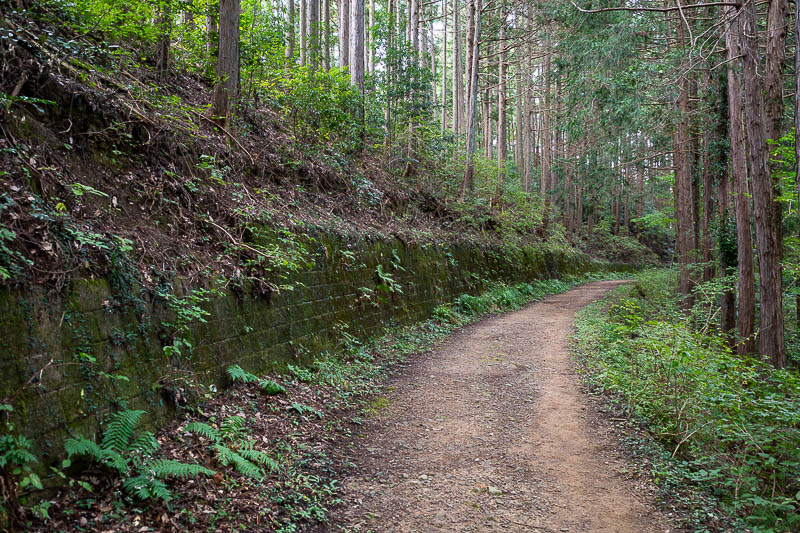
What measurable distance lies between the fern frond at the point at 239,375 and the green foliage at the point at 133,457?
1.34 m

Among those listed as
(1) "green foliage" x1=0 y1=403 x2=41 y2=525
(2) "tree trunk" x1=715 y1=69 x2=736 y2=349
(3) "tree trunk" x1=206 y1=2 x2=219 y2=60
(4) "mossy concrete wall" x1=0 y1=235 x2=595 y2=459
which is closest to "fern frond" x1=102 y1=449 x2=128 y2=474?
(4) "mossy concrete wall" x1=0 y1=235 x2=595 y2=459

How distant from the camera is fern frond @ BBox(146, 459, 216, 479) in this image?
3.24 m

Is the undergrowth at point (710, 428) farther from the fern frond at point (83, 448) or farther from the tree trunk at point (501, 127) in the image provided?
the tree trunk at point (501, 127)

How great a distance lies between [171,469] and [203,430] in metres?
0.62

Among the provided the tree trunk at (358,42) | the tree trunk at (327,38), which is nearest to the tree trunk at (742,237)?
the tree trunk at (358,42)

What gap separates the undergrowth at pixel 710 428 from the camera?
3684 mm

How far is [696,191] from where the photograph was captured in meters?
15.9

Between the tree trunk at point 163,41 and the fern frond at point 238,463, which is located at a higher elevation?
the tree trunk at point 163,41

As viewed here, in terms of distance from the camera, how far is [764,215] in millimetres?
7918

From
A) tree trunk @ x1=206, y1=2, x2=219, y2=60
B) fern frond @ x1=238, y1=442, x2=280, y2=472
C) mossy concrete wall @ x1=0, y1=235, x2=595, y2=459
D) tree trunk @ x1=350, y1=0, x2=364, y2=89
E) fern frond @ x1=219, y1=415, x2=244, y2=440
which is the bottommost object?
fern frond @ x1=238, y1=442, x2=280, y2=472

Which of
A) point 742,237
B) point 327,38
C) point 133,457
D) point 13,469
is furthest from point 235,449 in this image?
point 327,38

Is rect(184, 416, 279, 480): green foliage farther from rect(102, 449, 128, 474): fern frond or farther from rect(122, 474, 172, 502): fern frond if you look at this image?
rect(102, 449, 128, 474): fern frond

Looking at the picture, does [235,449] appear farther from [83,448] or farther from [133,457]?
[83,448]

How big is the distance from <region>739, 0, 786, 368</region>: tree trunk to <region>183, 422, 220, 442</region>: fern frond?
29.2 feet
